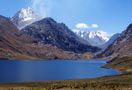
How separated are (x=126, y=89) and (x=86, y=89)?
11.3 metres

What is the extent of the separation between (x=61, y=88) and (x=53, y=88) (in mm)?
2399

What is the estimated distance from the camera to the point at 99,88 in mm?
94812

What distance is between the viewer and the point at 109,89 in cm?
9150

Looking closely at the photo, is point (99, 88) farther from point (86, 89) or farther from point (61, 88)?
point (61, 88)

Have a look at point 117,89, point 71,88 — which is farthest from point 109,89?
point 71,88

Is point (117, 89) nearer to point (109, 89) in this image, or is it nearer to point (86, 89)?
point (109, 89)

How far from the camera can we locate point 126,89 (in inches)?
3649

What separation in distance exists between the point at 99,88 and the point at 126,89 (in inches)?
303

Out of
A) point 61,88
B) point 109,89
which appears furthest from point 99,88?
point 61,88

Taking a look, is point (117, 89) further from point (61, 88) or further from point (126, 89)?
point (61, 88)

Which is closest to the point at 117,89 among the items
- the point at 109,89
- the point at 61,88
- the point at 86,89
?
the point at 109,89

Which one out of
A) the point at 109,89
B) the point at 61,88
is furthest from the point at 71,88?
the point at 109,89

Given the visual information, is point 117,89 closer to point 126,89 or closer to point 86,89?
point 126,89

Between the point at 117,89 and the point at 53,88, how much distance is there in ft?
60.7
